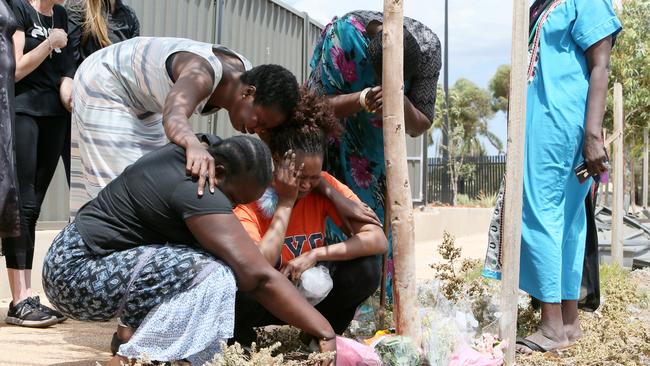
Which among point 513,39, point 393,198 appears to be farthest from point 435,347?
point 513,39

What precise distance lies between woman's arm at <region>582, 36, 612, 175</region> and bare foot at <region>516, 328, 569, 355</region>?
2.54 ft

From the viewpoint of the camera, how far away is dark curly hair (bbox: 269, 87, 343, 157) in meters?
3.26

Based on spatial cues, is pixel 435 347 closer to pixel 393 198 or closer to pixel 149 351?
pixel 393 198

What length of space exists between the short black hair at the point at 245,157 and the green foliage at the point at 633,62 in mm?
13394

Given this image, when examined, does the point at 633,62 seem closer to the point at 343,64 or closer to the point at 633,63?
the point at 633,63

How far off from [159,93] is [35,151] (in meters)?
1.33

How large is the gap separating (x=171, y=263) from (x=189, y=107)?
23.3 inches

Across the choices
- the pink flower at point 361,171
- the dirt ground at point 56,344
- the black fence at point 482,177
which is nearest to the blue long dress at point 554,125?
the pink flower at point 361,171

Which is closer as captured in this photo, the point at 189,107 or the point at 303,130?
the point at 189,107

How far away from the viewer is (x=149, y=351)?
2.64 m

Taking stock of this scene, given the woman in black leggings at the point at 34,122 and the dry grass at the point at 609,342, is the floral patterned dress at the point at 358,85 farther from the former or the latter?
the woman in black leggings at the point at 34,122

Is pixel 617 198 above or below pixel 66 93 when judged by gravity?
below

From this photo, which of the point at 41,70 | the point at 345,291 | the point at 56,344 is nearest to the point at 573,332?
the point at 345,291

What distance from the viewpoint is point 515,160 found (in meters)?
3.23
